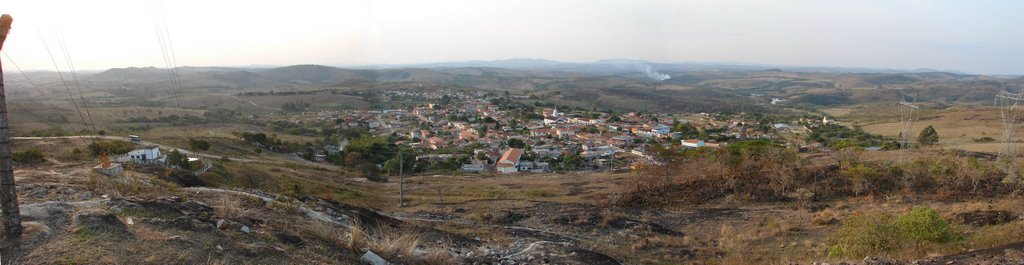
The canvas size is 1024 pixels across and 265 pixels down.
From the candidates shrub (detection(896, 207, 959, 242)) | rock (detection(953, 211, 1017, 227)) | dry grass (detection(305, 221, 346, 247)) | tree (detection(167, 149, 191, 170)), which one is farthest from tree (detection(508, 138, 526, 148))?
dry grass (detection(305, 221, 346, 247))

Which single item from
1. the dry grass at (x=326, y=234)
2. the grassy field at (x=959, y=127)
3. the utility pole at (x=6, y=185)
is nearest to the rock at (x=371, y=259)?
the dry grass at (x=326, y=234)

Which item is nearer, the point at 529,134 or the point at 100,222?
the point at 100,222

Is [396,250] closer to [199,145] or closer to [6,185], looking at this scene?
[6,185]

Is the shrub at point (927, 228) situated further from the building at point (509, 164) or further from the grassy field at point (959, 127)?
the grassy field at point (959, 127)

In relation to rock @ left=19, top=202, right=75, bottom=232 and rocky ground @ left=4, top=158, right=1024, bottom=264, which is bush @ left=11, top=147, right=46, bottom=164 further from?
rock @ left=19, top=202, right=75, bottom=232

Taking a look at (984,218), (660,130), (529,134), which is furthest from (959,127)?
(984,218)

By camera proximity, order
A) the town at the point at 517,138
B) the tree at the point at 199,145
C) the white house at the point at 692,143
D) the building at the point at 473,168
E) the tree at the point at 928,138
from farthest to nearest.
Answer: the white house at the point at 692,143, the town at the point at 517,138, the tree at the point at 928,138, the building at the point at 473,168, the tree at the point at 199,145
